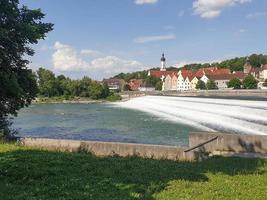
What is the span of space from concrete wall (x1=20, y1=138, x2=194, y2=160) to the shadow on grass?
1.17 metres

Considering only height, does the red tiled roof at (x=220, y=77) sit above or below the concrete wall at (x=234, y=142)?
above

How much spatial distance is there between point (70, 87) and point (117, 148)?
5166 inches

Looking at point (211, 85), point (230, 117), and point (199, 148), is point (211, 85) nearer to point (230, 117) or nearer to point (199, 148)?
point (230, 117)

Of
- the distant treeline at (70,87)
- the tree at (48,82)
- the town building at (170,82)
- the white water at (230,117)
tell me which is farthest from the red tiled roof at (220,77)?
the white water at (230,117)

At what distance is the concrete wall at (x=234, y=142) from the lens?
15.8 meters

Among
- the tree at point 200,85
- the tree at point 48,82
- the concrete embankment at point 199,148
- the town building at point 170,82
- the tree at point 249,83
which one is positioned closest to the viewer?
the concrete embankment at point 199,148

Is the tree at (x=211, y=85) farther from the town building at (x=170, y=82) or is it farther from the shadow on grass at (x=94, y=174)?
the shadow on grass at (x=94, y=174)

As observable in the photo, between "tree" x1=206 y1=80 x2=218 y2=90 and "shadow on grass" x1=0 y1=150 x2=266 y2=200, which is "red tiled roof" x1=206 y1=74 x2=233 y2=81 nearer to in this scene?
"tree" x1=206 y1=80 x2=218 y2=90

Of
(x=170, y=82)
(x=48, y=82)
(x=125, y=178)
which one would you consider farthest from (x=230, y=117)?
(x=170, y=82)

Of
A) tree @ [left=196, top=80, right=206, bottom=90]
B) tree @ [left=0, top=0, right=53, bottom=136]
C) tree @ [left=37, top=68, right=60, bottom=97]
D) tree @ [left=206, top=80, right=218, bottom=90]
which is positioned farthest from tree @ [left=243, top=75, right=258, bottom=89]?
tree @ [left=0, top=0, right=53, bottom=136]

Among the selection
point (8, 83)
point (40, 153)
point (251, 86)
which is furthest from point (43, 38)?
point (251, 86)

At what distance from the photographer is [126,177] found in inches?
447

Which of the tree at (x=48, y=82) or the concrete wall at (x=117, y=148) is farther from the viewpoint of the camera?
the tree at (x=48, y=82)

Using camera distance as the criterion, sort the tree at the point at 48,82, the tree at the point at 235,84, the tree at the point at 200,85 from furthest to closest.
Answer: the tree at the point at 200,85, the tree at the point at 48,82, the tree at the point at 235,84
